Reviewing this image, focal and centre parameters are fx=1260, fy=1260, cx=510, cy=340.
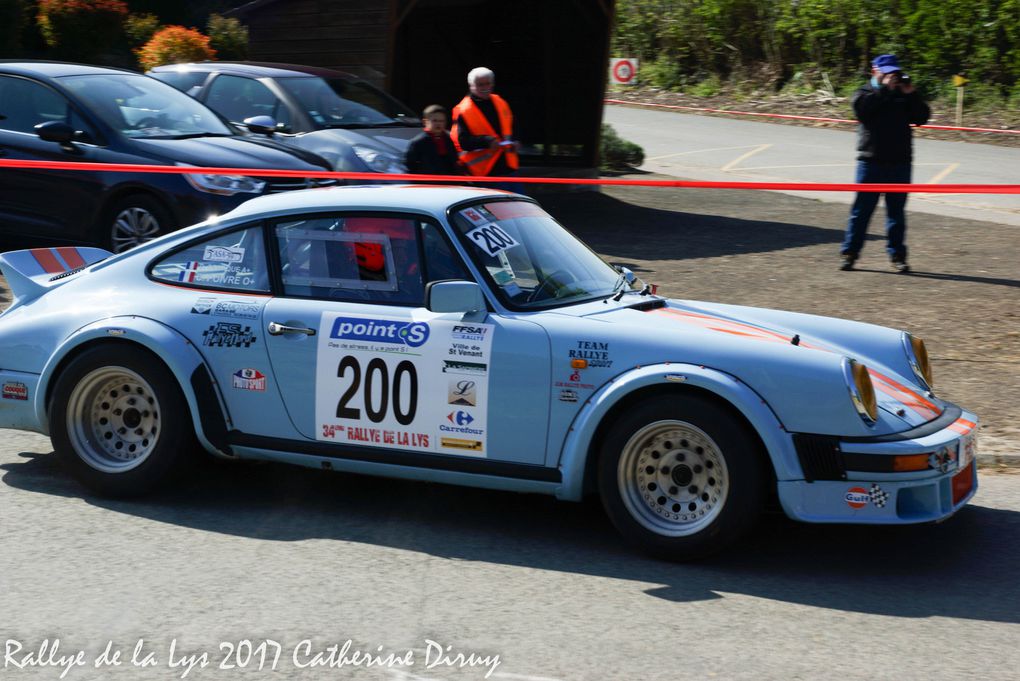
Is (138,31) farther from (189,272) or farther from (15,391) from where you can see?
(189,272)

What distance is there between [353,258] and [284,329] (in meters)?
0.43

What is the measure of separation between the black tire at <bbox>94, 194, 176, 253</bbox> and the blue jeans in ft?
18.6

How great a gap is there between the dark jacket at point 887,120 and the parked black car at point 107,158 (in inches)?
181

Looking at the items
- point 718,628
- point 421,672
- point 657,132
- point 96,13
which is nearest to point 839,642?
point 718,628

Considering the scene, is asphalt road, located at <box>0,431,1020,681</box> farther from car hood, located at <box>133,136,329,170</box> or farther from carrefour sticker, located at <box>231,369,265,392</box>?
car hood, located at <box>133,136,329,170</box>

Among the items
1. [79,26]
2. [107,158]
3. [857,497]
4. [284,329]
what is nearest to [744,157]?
[79,26]

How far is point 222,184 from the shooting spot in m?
10.0

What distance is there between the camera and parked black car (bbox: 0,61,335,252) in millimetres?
9984

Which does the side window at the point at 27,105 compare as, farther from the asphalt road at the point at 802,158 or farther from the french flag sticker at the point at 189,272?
the asphalt road at the point at 802,158

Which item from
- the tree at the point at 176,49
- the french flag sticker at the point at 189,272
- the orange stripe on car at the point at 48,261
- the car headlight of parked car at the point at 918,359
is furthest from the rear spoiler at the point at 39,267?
the tree at the point at 176,49

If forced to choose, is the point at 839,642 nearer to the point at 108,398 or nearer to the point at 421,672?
the point at 421,672

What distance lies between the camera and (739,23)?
3559 centimetres

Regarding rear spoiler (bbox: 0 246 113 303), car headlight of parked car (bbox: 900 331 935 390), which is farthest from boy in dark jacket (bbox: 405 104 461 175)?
car headlight of parked car (bbox: 900 331 935 390)

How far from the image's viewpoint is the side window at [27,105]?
410 inches
